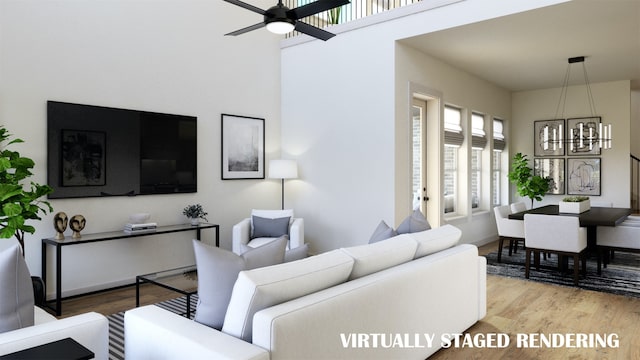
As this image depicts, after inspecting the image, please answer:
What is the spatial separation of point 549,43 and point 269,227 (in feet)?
13.7

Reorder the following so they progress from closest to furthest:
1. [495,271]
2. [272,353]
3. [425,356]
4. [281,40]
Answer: [272,353], [425,356], [495,271], [281,40]

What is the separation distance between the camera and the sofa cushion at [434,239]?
296 centimetres

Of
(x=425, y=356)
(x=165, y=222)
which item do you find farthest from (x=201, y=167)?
(x=425, y=356)

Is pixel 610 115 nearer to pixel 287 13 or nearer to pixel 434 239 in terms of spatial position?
pixel 434 239

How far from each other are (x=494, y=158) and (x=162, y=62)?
20.6 ft

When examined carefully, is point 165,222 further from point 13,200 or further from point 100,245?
point 13,200

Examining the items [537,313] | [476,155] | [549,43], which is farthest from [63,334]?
[476,155]

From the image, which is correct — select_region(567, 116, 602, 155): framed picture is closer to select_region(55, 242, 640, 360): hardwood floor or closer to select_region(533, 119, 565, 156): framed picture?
select_region(533, 119, 565, 156): framed picture

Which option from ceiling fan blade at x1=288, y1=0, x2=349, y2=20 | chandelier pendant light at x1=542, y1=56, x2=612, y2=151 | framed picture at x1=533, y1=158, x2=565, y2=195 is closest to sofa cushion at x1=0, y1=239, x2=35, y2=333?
ceiling fan blade at x1=288, y1=0, x2=349, y2=20

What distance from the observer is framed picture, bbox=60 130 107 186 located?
418 cm

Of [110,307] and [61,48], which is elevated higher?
[61,48]

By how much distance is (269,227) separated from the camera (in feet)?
Answer: 17.0

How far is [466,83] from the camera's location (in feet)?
22.6

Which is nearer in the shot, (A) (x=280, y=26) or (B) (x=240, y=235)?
(A) (x=280, y=26)
